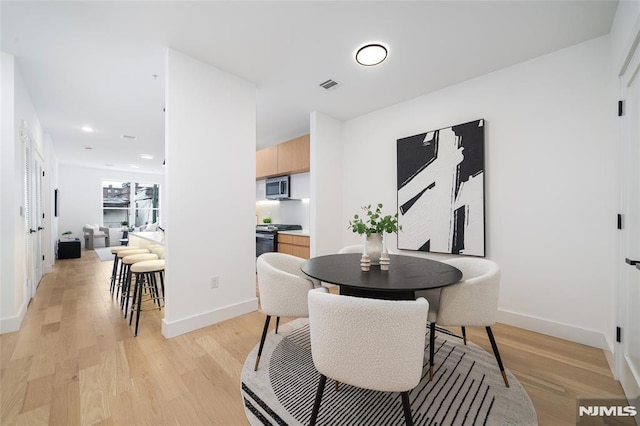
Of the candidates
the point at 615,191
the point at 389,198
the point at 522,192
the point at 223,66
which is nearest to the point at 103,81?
the point at 223,66

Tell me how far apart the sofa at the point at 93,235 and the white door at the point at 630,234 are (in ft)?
36.4

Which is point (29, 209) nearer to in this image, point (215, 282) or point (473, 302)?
point (215, 282)

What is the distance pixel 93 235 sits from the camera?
806 centimetres

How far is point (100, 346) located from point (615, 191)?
14.6ft

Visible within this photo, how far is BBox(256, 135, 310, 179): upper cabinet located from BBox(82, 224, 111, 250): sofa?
20.6 ft

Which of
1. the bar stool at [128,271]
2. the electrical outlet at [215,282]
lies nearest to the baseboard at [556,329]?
the electrical outlet at [215,282]

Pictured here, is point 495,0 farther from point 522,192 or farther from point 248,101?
point 248,101

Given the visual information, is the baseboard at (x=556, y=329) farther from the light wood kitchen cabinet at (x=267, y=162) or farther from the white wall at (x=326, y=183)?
the light wood kitchen cabinet at (x=267, y=162)

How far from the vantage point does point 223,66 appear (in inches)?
106

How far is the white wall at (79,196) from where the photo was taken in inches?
328

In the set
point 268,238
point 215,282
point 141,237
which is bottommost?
point 215,282

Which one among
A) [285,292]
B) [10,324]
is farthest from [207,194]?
[10,324]

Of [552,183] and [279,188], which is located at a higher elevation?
[279,188]

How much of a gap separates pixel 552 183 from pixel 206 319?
11.9 feet
